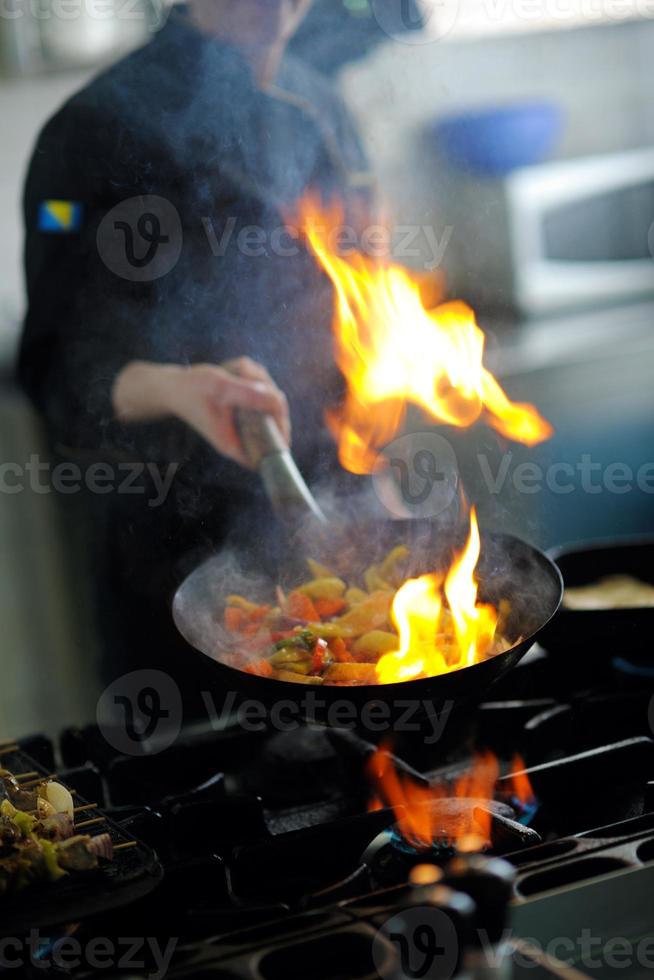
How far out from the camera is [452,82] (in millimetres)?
3752

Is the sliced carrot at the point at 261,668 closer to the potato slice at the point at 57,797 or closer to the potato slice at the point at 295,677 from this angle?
the potato slice at the point at 295,677

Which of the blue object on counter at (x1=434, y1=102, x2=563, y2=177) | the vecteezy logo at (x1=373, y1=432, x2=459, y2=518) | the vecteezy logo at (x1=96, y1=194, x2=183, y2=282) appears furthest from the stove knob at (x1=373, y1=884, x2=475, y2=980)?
the blue object on counter at (x1=434, y1=102, x2=563, y2=177)

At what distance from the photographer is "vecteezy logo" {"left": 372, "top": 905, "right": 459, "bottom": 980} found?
0.85 m

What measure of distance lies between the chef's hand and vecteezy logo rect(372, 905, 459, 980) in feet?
2.78

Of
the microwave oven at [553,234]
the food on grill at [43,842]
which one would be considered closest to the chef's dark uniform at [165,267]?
the food on grill at [43,842]

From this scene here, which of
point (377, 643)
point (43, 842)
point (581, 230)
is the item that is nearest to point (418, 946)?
point (43, 842)

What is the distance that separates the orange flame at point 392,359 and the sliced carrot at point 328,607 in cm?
32

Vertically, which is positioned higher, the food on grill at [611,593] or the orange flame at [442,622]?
the orange flame at [442,622]

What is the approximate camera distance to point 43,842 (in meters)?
1.05

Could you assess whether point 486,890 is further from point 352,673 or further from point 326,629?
point 326,629

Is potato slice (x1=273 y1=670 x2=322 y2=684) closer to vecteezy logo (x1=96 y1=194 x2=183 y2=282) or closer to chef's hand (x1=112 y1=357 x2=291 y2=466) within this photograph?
chef's hand (x1=112 y1=357 x2=291 y2=466)

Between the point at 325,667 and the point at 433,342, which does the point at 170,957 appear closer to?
the point at 325,667

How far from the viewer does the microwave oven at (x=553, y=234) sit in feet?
11.1

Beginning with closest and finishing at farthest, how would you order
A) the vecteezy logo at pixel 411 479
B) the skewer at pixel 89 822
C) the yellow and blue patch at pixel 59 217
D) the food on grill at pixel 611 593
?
the skewer at pixel 89 822, the food on grill at pixel 611 593, the vecteezy logo at pixel 411 479, the yellow and blue patch at pixel 59 217
